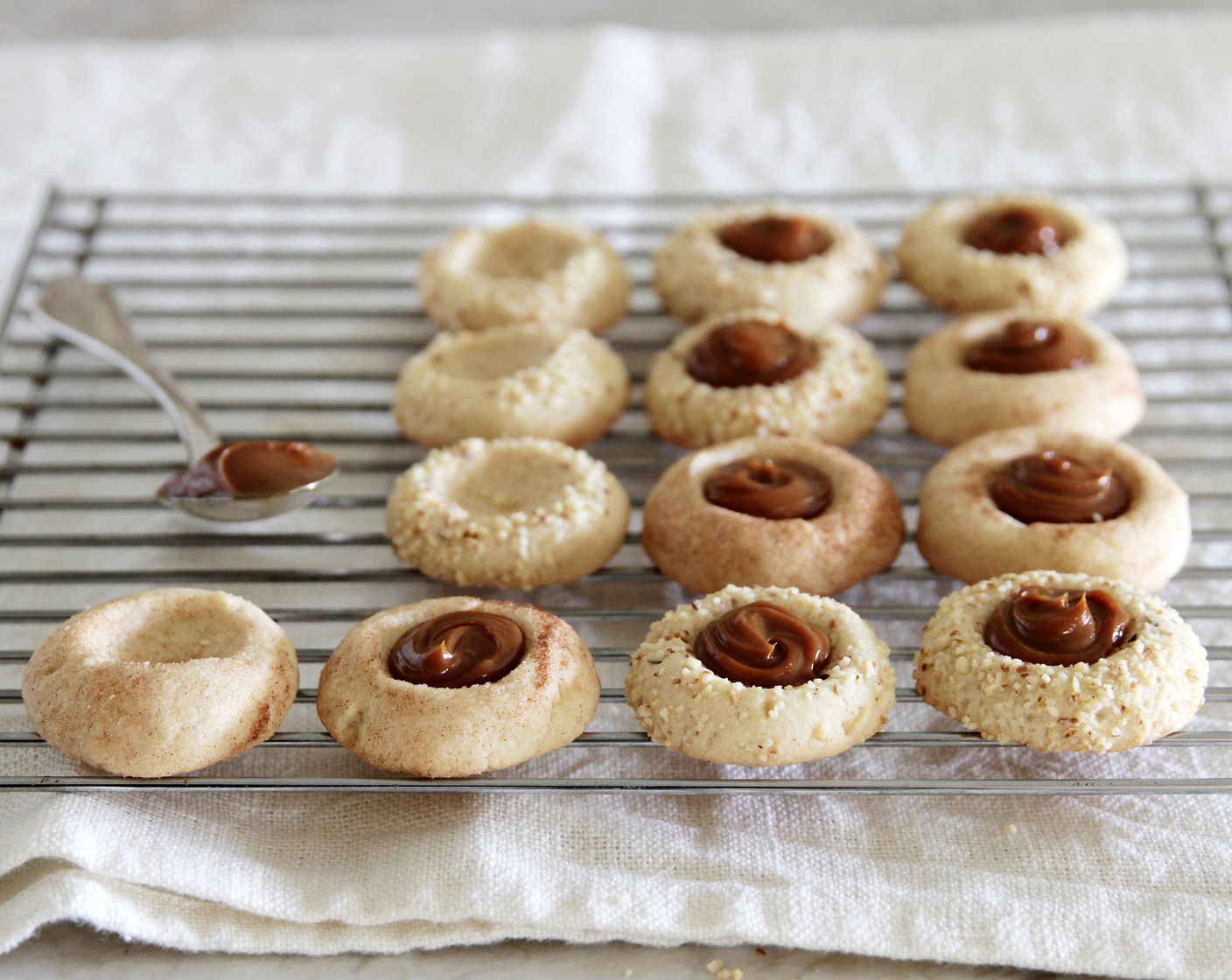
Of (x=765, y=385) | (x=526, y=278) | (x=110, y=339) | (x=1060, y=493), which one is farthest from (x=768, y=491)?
(x=110, y=339)

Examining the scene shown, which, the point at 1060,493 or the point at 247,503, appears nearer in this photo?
the point at 1060,493

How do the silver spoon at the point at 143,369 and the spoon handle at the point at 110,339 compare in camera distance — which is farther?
the spoon handle at the point at 110,339

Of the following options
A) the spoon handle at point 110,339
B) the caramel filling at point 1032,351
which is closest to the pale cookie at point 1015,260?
the caramel filling at point 1032,351

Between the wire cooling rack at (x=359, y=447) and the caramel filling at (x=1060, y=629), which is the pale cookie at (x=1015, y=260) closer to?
the wire cooling rack at (x=359, y=447)

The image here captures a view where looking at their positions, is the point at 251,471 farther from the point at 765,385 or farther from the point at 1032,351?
the point at 1032,351

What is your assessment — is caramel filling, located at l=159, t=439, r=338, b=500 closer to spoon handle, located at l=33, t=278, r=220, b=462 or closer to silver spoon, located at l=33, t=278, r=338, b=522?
silver spoon, located at l=33, t=278, r=338, b=522

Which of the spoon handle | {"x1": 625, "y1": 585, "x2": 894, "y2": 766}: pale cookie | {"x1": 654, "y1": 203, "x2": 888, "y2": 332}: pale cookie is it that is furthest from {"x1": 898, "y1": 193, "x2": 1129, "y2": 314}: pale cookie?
the spoon handle
